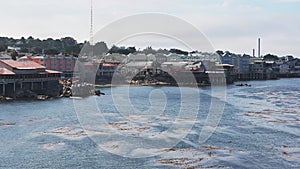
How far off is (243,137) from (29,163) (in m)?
7.78

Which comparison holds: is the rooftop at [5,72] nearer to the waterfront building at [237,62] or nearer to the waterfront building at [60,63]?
the waterfront building at [60,63]

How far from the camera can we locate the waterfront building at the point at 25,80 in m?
26.1

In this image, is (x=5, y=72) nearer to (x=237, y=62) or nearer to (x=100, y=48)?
(x=237, y=62)

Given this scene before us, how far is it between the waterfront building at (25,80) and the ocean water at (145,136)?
2.73 meters

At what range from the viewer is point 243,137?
15016mm

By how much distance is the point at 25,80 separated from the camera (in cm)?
2744

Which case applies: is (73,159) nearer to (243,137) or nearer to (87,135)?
(87,135)

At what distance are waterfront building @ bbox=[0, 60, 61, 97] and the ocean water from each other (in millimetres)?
2733

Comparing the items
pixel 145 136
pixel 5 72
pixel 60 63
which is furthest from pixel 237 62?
pixel 145 136

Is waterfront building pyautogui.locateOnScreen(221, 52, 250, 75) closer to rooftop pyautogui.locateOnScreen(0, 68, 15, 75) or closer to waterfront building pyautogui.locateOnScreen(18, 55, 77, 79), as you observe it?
waterfront building pyautogui.locateOnScreen(18, 55, 77, 79)

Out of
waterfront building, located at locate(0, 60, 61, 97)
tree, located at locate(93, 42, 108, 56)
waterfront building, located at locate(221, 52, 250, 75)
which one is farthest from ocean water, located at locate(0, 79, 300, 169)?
tree, located at locate(93, 42, 108, 56)

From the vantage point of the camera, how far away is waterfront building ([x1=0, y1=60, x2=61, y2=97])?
26081mm

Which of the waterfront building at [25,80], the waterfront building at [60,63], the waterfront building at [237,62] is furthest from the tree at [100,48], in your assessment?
the waterfront building at [25,80]

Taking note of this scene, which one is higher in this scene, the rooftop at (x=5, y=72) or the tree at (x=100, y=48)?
the tree at (x=100, y=48)
